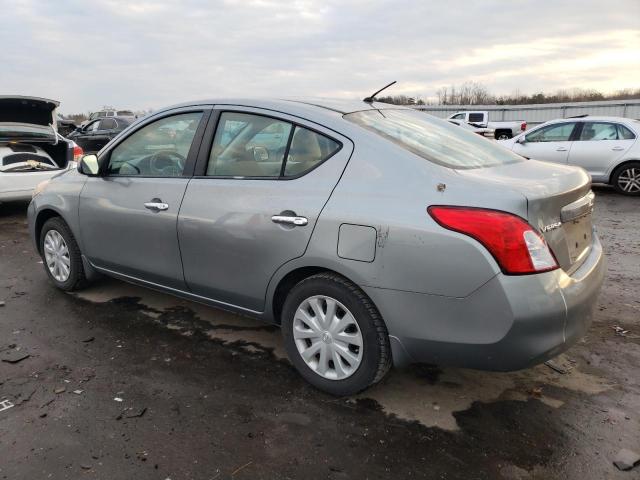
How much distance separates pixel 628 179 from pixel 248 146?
923cm

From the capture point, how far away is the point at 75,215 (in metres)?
4.33

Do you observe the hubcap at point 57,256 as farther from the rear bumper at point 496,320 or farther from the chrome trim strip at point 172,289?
the rear bumper at point 496,320

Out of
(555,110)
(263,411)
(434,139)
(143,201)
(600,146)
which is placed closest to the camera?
(263,411)

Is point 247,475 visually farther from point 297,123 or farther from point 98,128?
point 98,128

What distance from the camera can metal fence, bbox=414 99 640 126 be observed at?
1303 inches

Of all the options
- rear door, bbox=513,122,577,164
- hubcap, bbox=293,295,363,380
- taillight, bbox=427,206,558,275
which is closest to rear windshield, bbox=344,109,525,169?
taillight, bbox=427,206,558,275

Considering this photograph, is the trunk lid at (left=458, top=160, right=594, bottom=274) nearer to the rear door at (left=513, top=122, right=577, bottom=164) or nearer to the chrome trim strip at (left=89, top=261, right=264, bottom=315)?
the chrome trim strip at (left=89, top=261, right=264, bottom=315)

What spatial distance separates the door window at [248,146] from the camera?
316cm

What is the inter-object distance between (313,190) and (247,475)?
147 centimetres

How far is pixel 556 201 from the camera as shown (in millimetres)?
2564

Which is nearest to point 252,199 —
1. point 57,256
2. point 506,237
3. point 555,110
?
point 506,237

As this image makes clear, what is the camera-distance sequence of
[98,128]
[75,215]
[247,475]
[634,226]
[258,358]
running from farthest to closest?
1. [98,128]
2. [634,226]
3. [75,215]
4. [258,358]
5. [247,475]

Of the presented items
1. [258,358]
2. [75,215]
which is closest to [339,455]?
[258,358]

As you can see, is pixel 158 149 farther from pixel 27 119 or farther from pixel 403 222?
pixel 27 119
